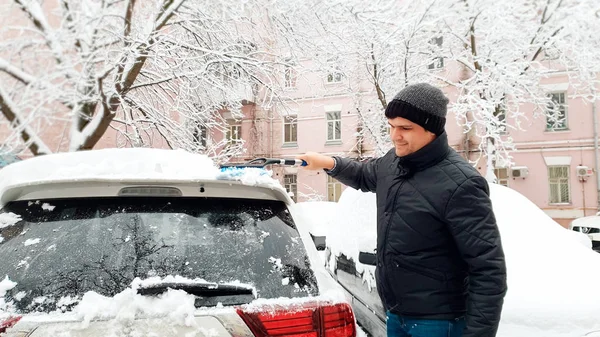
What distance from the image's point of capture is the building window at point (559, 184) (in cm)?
1885

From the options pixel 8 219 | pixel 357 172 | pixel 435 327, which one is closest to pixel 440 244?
pixel 435 327

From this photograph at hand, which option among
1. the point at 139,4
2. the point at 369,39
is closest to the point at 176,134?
the point at 139,4

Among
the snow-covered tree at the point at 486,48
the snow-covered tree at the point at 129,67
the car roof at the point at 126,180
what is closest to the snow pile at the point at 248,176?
the car roof at the point at 126,180

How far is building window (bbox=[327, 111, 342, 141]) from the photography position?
2230 cm

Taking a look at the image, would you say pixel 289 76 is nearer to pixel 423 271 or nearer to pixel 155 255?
pixel 423 271

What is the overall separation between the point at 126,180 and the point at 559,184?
829 inches

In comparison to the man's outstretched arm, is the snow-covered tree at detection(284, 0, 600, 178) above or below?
above

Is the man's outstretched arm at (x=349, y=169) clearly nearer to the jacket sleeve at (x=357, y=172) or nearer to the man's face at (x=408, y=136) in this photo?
the jacket sleeve at (x=357, y=172)

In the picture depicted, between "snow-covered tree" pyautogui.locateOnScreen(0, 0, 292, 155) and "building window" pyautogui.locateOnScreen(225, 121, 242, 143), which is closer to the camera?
"snow-covered tree" pyautogui.locateOnScreen(0, 0, 292, 155)

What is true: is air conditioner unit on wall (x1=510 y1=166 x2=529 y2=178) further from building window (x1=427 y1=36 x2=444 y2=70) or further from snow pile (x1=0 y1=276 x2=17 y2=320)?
snow pile (x1=0 y1=276 x2=17 y2=320)

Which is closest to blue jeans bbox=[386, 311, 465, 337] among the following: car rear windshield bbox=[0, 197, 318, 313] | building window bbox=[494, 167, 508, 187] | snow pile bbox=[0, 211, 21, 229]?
car rear windshield bbox=[0, 197, 318, 313]

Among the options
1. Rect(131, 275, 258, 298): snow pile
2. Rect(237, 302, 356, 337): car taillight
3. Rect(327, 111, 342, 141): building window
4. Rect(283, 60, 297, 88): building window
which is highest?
Rect(327, 111, 342, 141): building window

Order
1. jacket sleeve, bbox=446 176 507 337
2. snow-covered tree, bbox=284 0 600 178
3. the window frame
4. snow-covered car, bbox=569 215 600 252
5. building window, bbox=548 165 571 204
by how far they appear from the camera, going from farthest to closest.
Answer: the window frame
building window, bbox=548 165 571 204
snow-covered tree, bbox=284 0 600 178
snow-covered car, bbox=569 215 600 252
jacket sleeve, bbox=446 176 507 337

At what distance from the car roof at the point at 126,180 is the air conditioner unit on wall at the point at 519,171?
1976 cm
